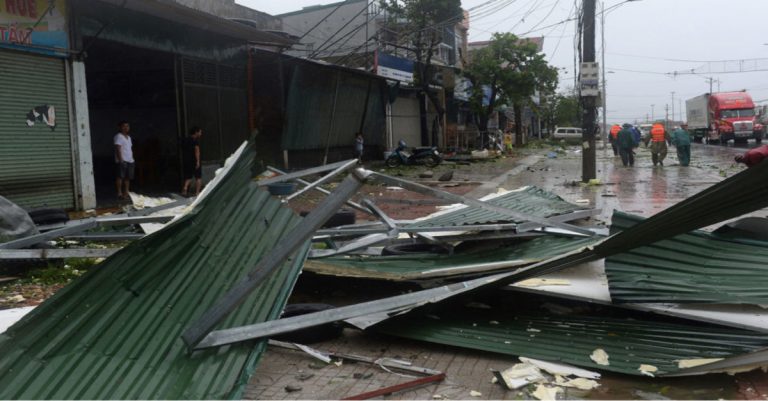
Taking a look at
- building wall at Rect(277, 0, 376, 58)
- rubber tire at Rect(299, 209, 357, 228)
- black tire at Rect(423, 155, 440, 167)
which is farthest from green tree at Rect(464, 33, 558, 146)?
rubber tire at Rect(299, 209, 357, 228)

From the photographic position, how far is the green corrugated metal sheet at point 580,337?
11.4ft

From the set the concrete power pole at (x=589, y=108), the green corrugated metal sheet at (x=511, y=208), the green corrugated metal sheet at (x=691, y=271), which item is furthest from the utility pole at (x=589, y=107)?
the green corrugated metal sheet at (x=691, y=271)

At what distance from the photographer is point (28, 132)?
36.1 feet

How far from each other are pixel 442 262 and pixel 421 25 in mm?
26125

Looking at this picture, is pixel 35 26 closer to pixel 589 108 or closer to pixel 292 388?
pixel 292 388

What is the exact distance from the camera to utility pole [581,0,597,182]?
1573 cm

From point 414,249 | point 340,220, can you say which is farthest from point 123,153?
point 414,249

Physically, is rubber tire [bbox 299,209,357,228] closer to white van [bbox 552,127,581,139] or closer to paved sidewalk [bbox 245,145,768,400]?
paved sidewalk [bbox 245,145,768,400]

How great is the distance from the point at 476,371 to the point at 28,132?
33.3 feet

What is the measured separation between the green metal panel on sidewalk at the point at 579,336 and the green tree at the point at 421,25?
83.3ft

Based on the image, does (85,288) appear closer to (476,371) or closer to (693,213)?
(476,371)

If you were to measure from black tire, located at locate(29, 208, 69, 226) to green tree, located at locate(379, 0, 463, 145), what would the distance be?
22.9m

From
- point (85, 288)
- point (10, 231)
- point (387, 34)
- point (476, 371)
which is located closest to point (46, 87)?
point (10, 231)

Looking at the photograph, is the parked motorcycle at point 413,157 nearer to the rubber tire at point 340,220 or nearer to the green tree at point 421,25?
the green tree at point 421,25
